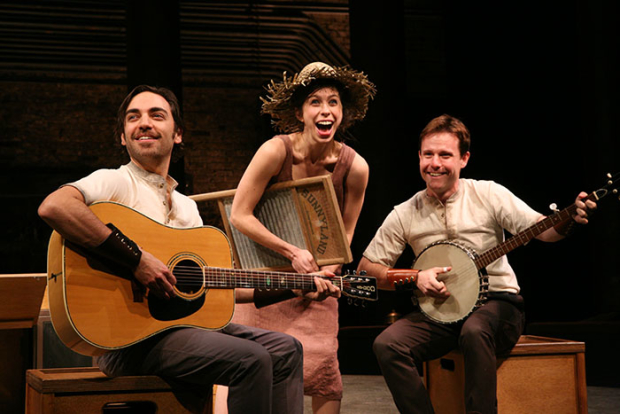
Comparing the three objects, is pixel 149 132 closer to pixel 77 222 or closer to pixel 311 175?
pixel 77 222

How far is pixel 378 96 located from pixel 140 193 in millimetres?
4671

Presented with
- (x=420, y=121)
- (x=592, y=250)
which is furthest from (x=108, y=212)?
(x=420, y=121)

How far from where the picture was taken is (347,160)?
12.0ft

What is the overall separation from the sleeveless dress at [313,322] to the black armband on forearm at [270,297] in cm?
3

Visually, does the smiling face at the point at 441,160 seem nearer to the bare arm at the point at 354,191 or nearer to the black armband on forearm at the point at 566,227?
the bare arm at the point at 354,191

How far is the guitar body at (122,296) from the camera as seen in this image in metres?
2.41

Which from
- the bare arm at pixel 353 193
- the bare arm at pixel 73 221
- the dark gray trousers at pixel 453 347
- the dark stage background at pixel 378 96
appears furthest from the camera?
the dark stage background at pixel 378 96

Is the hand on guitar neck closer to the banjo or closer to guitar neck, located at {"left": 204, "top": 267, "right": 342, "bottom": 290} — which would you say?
the banjo

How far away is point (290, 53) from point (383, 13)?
4.68 meters

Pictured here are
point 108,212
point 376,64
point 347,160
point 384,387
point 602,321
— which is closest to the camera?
point 108,212

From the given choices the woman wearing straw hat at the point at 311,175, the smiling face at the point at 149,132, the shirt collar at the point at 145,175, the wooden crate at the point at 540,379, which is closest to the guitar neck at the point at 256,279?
the woman wearing straw hat at the point at 311,175

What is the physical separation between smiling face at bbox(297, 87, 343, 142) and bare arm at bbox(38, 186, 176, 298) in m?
1.35

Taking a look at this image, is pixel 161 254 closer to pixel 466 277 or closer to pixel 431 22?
pixel 466 277

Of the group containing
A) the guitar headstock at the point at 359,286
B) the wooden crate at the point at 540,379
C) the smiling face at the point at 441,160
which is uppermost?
the smiling face at the point at 441,160
